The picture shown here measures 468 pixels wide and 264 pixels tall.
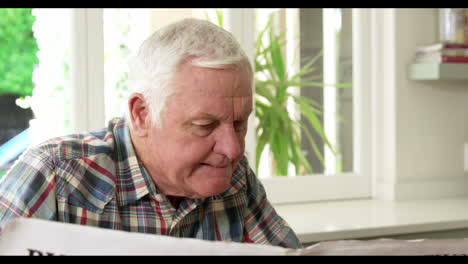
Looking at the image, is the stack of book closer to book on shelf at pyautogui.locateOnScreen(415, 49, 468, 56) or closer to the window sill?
book on shelf at pyautogui.locateOnScreen(415, 49, 468, 56)

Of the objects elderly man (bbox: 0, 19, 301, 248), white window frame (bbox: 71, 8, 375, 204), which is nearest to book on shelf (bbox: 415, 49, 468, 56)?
white window frame (bbox: 71, 8, 375, 204)

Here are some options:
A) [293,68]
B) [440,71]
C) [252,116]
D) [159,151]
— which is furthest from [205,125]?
[440,71]

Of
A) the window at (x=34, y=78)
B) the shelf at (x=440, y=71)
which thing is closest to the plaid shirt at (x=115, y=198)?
the window at (x=34, y=78)

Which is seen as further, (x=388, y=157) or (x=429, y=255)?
(x=388, y=157)

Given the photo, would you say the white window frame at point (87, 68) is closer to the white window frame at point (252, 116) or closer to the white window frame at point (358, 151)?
the white window frame at point (252, 116)

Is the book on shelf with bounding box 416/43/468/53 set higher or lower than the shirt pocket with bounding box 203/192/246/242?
higher

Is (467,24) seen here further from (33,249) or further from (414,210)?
(33,249)

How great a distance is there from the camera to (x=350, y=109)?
9.84 ft

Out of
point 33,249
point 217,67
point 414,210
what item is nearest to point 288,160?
point 414,210

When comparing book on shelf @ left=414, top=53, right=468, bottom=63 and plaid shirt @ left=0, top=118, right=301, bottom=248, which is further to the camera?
book on shelf @ left=414, top=53, right=468, bottom=63

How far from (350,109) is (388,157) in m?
0.30

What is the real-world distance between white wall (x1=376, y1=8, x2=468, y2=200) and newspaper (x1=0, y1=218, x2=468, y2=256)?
2.47 m

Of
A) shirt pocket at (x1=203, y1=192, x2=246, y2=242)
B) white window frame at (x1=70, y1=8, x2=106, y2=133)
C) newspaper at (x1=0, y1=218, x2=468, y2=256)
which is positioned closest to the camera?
newspaper at (x1=0, y1=218, x2=468, y2=256)

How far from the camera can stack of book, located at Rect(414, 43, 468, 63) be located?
2.76 meters
